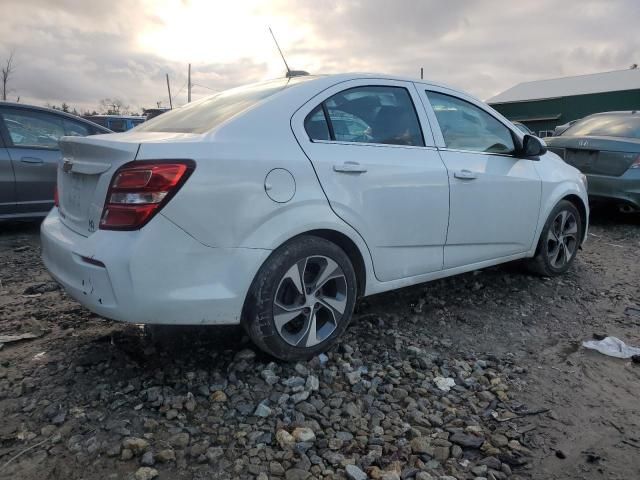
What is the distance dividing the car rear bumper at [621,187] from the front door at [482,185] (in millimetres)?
2920

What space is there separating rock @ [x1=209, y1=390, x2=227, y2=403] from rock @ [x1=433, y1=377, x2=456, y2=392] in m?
1.12

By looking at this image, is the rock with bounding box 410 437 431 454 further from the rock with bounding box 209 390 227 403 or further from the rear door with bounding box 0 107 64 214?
the rear door with bounding box 0 107 64 214

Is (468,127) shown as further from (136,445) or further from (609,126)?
(609,126)

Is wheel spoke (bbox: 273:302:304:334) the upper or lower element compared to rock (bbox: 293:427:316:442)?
upper

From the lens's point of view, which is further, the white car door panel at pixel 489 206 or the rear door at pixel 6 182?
the rear door at pixel 6 182

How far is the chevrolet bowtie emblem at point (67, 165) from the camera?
2.79 meters

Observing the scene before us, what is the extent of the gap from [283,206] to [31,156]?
169 inches

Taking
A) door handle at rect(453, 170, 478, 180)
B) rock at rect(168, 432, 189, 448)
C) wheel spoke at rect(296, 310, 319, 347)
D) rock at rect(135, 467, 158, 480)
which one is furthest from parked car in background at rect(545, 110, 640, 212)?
rock at rect(135, 467, 158, 480)

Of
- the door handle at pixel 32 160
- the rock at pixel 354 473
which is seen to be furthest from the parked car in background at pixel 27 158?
the rock at pixel 354 473

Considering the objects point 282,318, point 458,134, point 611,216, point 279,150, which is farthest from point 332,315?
point 611,216

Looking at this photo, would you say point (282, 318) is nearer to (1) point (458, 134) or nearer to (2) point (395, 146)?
(2) point (395, 146)

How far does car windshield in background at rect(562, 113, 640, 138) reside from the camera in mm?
6816

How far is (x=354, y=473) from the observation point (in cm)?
203

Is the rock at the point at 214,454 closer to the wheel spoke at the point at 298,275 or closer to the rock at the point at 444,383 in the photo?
the wheel spoke at the point at 298,275
